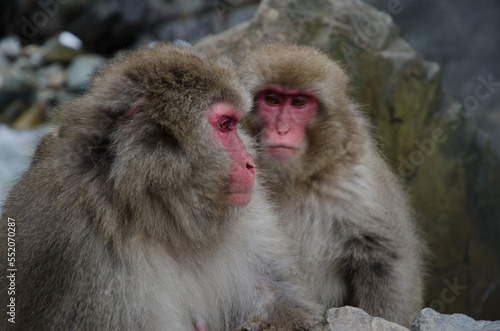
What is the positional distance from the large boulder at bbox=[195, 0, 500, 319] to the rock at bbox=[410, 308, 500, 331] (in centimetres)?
261

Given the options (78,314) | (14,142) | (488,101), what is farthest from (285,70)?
(14,142)

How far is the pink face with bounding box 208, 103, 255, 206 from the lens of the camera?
251 centimetres

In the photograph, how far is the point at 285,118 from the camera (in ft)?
11.4

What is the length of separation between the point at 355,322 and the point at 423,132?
332cm

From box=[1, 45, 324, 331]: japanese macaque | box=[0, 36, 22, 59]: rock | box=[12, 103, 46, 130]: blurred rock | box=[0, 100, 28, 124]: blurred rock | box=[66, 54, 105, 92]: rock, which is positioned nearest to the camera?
box=[1, 45, 324, 331]: japanese macaque

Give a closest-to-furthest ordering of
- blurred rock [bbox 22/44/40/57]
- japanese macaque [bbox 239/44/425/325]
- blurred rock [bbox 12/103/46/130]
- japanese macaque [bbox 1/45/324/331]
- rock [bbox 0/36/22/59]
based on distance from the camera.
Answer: japanese macaque [bbox 1/45/324/331]
japanese macaque [bbox 239/44/425/325]
blurred rock [bbox 12/103/46/130]
rock [bbox 0/36/22/59]
blurred rock [bbox 22/44/40/57]

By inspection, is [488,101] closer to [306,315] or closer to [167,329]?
[306,315]

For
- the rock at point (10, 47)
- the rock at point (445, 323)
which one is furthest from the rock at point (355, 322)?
the rock at point (10, 47)

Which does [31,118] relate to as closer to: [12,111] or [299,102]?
[12,111]

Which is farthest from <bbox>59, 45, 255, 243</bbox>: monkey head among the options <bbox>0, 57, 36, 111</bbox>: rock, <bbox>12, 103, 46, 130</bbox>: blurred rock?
<bbox>0, 57, 36, 111</bbox>: rock

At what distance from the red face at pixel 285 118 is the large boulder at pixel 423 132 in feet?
5.75

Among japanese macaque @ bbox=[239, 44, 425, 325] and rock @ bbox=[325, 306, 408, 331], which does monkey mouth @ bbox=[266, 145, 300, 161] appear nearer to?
Result: japanese macaque @ bbox=[239, 44, 425, 325]

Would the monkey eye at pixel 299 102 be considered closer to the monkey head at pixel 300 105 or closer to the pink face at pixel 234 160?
the monkey head at pixel 300 105

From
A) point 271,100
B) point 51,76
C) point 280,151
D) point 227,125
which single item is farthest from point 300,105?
point 51,76
